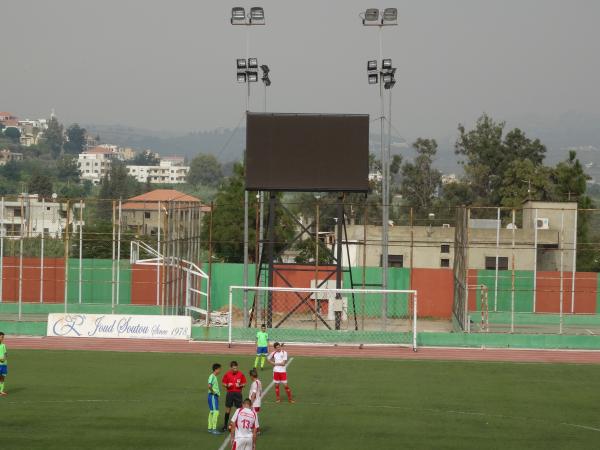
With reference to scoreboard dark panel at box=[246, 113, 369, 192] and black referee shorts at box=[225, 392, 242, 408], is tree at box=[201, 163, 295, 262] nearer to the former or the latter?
scoreboard dark panel at box=[246, 113, 369, 192]

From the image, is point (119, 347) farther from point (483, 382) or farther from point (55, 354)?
point (483, 382)

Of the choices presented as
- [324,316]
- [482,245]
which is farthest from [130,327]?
[482,245]

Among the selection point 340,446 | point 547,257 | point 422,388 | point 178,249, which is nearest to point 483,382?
point 422,388

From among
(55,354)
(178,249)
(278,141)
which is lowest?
(55,354)

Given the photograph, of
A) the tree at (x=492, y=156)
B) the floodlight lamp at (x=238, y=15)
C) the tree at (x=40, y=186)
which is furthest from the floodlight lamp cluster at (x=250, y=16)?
the tree at (x=40, y=186)

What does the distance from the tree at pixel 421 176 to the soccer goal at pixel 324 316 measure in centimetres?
6664

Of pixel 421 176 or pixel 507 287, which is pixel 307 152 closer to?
pixel 507 287

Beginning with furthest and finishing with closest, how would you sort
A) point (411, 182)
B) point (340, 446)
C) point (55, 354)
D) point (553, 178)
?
point (411, 182), point (553, 178), point (55, 354), point (340, 446)

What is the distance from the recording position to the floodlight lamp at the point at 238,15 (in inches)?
1827

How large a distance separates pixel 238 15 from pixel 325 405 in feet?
85.0

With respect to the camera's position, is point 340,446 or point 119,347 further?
point 119,347

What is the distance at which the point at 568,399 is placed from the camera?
27.5 m

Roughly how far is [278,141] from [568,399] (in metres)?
19.6

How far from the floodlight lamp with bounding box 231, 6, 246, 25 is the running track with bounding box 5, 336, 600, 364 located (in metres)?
15.5
